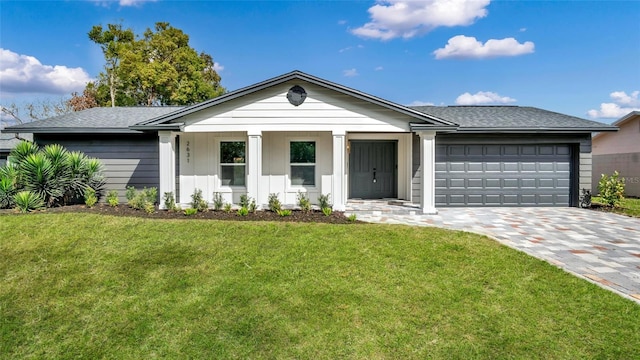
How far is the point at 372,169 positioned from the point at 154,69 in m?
20.0

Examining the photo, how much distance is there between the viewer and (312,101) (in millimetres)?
9180

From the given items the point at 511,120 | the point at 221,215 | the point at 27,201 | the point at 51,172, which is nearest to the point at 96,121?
the point at 51,172

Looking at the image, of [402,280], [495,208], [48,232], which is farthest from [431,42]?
[48,232]

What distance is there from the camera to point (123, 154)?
10992mm

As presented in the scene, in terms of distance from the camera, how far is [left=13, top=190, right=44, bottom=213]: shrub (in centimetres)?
824

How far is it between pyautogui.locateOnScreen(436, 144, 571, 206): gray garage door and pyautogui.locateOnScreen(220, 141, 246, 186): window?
6429 millimetres

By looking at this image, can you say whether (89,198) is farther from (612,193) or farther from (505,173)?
(612,193)

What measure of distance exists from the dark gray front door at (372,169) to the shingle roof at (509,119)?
2.47 m

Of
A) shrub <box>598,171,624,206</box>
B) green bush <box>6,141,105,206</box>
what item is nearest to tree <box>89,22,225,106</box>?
green bush <box>6,141,105,206</box>

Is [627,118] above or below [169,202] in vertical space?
above

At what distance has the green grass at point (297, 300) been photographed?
3.36 meters

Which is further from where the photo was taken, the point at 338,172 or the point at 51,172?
the point at 338,172

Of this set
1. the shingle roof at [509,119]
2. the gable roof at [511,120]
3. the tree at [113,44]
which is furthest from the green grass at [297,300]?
the tree at [113,44]

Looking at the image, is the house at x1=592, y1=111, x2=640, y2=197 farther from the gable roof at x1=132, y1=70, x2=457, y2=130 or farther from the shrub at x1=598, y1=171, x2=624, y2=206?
the gable roof at x1=132, y1=70, x2=457, y2=130
